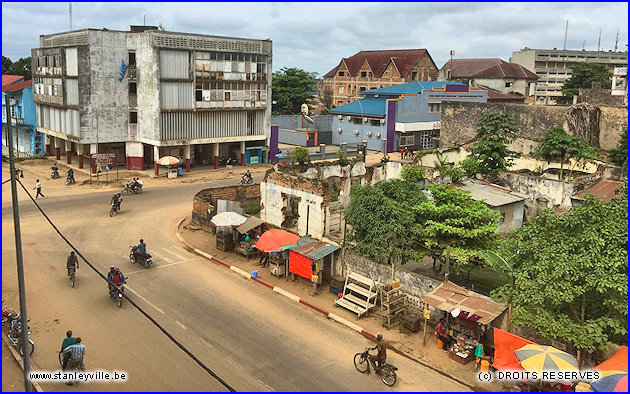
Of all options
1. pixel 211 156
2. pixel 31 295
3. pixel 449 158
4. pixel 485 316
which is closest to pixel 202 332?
pixel 31 295

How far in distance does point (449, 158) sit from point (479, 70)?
48997 mm

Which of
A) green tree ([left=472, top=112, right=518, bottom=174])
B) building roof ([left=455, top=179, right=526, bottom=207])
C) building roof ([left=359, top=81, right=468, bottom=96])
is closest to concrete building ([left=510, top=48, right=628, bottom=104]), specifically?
building roof ([left=359, top=81, right=468, bottom=96])

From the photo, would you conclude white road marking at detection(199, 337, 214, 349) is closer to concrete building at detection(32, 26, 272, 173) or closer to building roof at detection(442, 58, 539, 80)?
concrete building at detection(32, 26, 272, 173)

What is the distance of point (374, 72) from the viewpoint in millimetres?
79875

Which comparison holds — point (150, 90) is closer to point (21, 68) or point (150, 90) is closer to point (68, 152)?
point (68, 152)

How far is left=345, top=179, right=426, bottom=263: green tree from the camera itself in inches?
718

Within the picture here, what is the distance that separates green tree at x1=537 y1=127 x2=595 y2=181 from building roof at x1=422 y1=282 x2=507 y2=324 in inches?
790

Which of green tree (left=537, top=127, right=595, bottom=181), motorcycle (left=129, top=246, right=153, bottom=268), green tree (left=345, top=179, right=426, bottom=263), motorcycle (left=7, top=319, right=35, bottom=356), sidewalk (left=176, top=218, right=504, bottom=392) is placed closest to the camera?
sidewalk (left=176, top=218, right=504, bottom=392)

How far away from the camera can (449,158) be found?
38781 millimetres

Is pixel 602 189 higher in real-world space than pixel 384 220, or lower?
higher

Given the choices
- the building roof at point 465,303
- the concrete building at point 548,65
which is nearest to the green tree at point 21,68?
the building roof at point 465,303

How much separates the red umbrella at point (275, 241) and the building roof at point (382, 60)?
59337 mm

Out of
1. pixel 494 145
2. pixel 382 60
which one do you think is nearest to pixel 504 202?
pixel 494 145

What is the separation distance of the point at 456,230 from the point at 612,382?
22.2 feet
